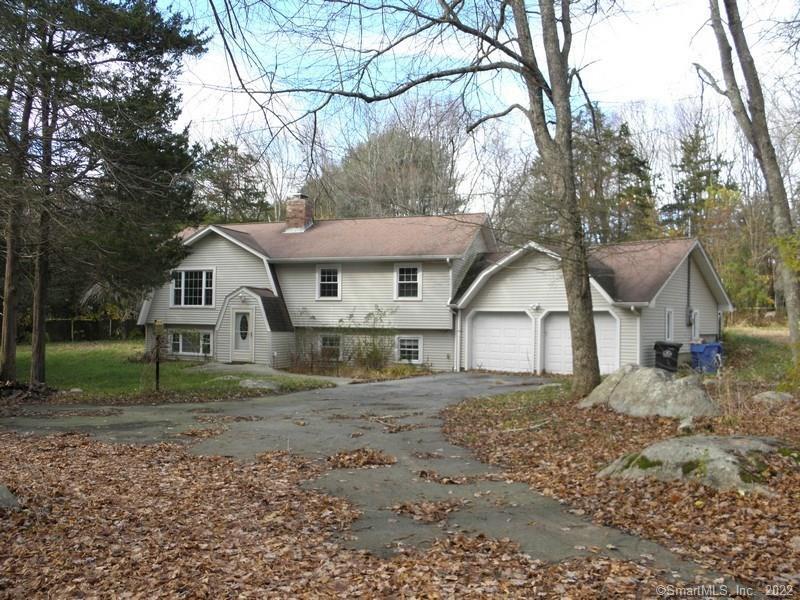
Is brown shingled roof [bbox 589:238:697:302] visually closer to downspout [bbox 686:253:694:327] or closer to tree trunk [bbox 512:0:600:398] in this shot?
downspout [bbox 686:253:694:327]

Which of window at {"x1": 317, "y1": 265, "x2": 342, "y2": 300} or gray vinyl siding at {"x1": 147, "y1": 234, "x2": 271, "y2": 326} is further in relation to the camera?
gray vinyl siding at {"x1": 147, "y1": 234, "x2": 271, "y2": 326}

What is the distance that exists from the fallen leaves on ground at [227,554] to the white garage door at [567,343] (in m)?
17.3

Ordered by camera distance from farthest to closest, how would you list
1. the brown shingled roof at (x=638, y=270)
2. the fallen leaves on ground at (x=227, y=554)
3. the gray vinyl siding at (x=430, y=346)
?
the gray vinyl siding at (x=430, y=346), the brown shingled roof at (x=638, y=270), the fallen leaves on ground at (x=227, y=554)

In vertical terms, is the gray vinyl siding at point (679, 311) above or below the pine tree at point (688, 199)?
below

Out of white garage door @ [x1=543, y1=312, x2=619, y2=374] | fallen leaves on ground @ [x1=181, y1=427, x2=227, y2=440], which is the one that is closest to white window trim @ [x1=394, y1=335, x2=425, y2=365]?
white garage door @ [x1=543, y1=312, x2=619, y2=374]

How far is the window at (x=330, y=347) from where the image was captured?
25.9 m

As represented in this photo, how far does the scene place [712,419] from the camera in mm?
9680

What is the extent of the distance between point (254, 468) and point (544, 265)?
55.2 feet

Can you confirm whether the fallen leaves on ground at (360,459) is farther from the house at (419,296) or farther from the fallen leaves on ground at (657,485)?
the house at (419,296)

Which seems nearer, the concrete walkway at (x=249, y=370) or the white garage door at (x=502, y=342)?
the concrete walkway at (x=249, y=370)

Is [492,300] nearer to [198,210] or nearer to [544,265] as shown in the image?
[544,265]

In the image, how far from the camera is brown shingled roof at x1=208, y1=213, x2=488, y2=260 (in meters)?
25.5

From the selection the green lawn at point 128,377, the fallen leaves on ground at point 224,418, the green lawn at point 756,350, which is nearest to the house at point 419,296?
the green lawn at point 756,350

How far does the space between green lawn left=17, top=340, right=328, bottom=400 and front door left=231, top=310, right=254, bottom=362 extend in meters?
1.90
